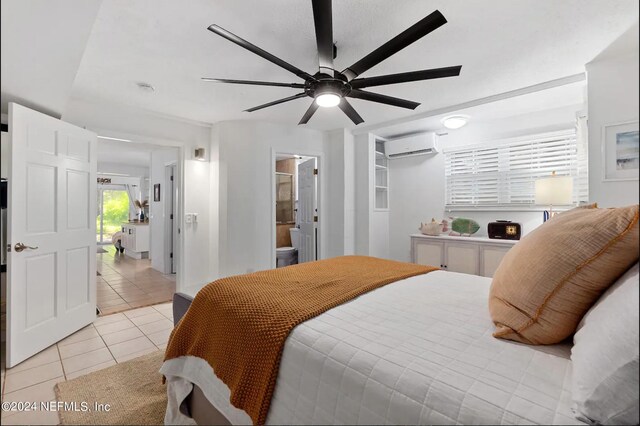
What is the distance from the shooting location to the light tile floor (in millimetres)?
1814

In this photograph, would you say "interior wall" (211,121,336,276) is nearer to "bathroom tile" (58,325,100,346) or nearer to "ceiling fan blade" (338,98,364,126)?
"bathroom tile" (58,325,100,346)

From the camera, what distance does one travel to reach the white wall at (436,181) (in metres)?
3.49

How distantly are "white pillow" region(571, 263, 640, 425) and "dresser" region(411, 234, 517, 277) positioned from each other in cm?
285

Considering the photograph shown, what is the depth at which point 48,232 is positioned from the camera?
2490 millimetres

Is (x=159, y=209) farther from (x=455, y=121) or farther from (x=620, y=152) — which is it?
(x=620, y=152)

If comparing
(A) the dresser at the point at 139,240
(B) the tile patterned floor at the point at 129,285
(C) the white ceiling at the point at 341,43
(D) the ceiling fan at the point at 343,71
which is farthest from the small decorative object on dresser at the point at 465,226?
(A) the dresser at the point at 139,240

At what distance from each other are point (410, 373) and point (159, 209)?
5.84 meters

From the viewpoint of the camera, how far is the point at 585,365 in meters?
0.72

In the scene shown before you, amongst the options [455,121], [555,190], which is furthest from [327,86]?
[555,190]

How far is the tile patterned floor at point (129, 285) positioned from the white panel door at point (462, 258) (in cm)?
355

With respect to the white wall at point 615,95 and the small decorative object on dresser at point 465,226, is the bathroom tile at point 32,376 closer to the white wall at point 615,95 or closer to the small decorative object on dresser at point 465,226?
the white wall at point 615,95

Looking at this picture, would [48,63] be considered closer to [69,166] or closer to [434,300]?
[69,166]

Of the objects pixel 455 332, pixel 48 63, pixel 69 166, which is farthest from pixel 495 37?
pixel 69 166

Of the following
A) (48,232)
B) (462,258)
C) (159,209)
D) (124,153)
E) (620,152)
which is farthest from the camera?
(124,153)
